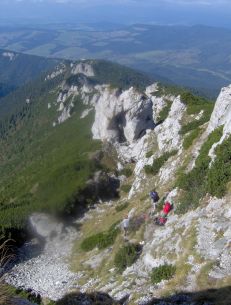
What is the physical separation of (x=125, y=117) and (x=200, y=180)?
2777 cm

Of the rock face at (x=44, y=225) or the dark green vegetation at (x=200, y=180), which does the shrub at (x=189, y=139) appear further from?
the rock face at (x=44, y=225)

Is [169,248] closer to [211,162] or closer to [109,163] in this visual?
[211,162]

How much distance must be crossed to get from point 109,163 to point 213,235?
29.9m

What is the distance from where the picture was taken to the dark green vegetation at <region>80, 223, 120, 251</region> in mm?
38031

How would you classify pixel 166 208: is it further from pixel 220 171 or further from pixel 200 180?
pixel 220 171

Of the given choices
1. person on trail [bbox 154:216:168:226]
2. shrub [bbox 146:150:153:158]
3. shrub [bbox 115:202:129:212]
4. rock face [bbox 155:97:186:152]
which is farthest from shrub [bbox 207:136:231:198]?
shrub [bbox 146:150:153:158]

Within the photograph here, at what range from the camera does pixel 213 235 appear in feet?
85.6

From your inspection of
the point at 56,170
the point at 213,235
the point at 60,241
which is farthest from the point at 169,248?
the point at 56,170

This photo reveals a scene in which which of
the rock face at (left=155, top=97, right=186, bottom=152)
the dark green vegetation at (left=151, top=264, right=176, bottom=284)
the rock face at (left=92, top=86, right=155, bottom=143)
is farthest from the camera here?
the rock face at (left=92, top=86, right=155, bottom=143)

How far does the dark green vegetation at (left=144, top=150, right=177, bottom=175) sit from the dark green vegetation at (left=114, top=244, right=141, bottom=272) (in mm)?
15944

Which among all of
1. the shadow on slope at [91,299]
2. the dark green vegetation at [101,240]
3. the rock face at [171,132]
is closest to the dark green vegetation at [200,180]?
the dark green vegetation at [101,240]

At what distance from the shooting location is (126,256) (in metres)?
31.2

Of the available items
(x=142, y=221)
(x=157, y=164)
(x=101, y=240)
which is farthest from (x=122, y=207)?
(x=142, y=221)

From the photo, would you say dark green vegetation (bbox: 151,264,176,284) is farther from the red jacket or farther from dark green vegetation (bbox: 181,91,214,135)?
dark green vegetation (bbox: 181,91,214,135)
